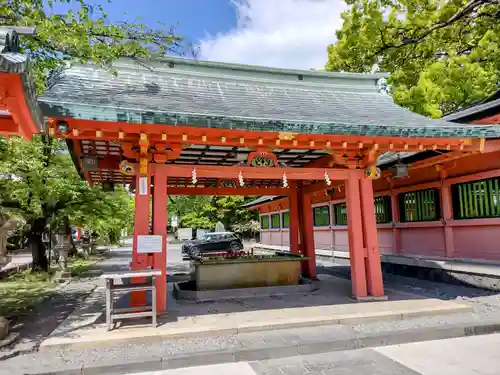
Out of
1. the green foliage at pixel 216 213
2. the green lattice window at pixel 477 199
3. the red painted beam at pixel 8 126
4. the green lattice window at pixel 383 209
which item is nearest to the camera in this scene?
the red painted beam at pixel 8 126

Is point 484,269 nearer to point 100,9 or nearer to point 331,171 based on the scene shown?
point 331,171

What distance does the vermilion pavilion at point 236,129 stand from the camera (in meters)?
6.34

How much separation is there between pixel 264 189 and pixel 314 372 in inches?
Answer: 288

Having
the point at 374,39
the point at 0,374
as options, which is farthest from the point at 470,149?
the point at 374,39

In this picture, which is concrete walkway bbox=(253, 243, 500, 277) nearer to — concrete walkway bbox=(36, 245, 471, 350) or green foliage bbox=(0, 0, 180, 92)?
concrete walkway bbox=(36, 245, 471, 350)

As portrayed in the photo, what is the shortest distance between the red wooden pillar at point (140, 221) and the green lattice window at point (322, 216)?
1080cm

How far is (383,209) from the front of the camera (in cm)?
1282

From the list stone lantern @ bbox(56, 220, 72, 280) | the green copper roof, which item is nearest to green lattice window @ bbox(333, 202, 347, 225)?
the green copper roof

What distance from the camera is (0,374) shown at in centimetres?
459

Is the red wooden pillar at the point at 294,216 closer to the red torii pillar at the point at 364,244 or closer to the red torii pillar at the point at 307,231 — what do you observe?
the red torii pillar at the point at 307,231

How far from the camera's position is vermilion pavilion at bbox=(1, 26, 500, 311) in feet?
20.8

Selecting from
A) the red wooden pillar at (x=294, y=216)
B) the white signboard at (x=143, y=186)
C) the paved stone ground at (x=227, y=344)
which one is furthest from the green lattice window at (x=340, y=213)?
the white signboard at (x=143, y=186)

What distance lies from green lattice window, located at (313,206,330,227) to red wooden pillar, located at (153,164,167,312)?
34.5 feet

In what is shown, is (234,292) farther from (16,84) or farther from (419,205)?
(16,84)
